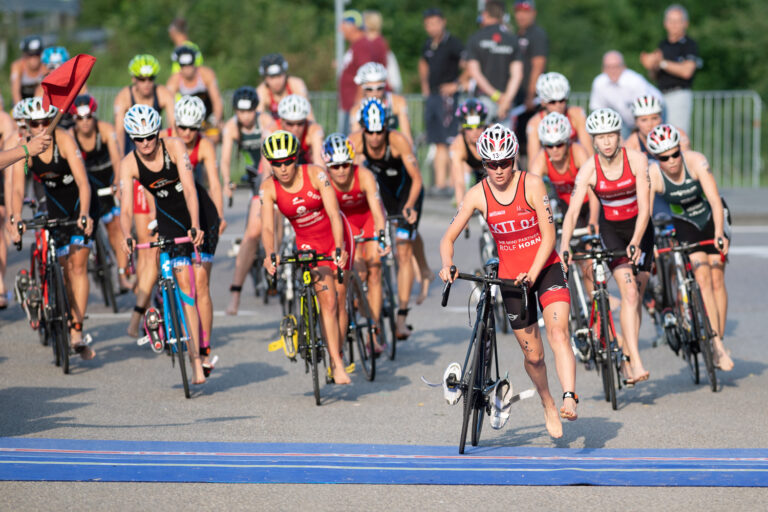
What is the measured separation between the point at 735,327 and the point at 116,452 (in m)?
6.91

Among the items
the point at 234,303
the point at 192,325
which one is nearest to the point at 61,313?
the point at 192,325

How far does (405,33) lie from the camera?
4028 cm

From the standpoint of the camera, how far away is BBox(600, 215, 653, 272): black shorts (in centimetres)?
1043

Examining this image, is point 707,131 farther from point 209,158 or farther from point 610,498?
point 610,498

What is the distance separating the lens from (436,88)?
20422mm

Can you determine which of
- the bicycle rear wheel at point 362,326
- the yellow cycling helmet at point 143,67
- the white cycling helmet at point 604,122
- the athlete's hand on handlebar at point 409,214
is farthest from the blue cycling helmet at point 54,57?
the white cycling helmet at point 604,122

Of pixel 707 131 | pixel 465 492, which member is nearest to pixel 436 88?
pixel 707 131

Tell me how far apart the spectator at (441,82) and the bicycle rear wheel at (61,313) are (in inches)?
392

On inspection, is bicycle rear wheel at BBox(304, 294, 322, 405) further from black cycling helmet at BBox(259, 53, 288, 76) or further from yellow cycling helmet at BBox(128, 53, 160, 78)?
yellow cycling helmet at BBox(128, 53, 160, 78)

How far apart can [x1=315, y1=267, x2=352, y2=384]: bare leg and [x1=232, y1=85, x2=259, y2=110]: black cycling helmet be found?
4155mm

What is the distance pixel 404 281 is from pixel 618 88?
5.63 m

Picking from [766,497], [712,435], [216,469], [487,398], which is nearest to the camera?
[766,497]

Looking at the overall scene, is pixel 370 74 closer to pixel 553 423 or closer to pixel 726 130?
pixel 553 423

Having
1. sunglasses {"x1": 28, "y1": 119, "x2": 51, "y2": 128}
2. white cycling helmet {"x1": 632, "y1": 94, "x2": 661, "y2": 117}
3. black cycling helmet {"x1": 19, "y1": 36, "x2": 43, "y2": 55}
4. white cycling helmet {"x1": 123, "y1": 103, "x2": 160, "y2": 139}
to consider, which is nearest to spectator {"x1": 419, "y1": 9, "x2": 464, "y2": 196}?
black cycling helmet {"x1": 19, "y1": 36, "x2": 43, "y2": 55}
